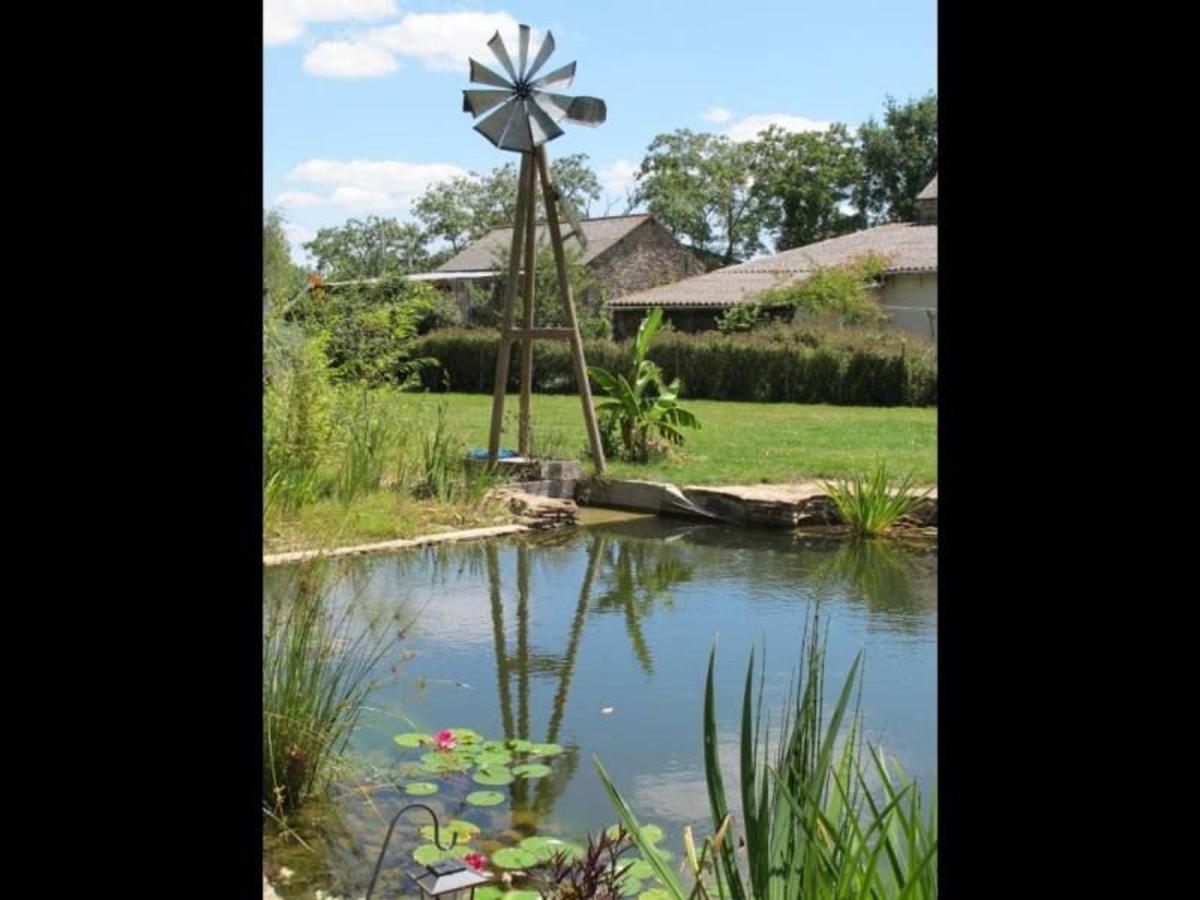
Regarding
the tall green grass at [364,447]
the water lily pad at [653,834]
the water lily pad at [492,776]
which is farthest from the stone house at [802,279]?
the water lily pad at [653,834]

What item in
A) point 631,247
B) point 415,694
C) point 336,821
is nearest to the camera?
point 336,821

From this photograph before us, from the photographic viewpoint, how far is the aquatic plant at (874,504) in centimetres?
956

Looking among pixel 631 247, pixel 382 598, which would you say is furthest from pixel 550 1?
pixel 382 598

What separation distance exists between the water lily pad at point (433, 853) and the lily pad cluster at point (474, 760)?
0.44m

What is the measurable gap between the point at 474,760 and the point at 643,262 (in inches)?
1273

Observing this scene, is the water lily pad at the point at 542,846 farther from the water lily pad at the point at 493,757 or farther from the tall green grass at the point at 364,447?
the tall green grass at the point at 364,447

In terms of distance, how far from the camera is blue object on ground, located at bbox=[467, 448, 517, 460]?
11.4m

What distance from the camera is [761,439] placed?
14.8 meters
